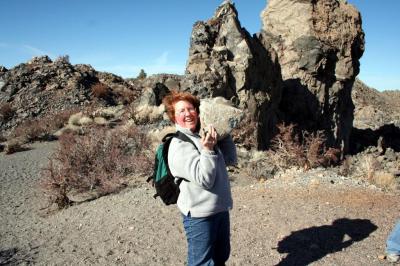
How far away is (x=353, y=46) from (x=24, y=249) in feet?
58.9

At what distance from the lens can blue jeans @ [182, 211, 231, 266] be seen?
10.3ft

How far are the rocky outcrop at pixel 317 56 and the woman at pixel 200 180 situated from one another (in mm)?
14725

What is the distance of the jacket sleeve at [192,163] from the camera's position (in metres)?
2.84

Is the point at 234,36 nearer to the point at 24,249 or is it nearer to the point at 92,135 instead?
the point at 92,135

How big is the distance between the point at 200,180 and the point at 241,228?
10.7 ft

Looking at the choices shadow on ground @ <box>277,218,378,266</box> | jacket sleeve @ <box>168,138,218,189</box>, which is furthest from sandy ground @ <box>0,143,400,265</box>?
jacket sleeve @ <box>168,138,218,189</box>

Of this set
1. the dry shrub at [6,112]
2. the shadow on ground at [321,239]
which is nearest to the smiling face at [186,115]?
the shadow on ground at [321,239]

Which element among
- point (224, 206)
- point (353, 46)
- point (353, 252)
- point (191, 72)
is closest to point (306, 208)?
point (353, 252)

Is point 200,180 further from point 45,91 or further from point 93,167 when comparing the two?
point 45,91

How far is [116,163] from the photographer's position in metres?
9.45

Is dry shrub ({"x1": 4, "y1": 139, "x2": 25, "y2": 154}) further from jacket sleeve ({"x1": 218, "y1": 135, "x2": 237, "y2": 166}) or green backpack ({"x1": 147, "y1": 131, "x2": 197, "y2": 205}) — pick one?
jacket sleeve ({"x1": 218, "y1": 135, "x2": 237, "y2": 166})

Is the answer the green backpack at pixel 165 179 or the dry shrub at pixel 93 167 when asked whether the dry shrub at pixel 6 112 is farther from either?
the green backpack at pixel 165 179

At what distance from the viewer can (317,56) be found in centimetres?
1816

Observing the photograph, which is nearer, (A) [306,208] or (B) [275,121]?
(A) [306,208]
